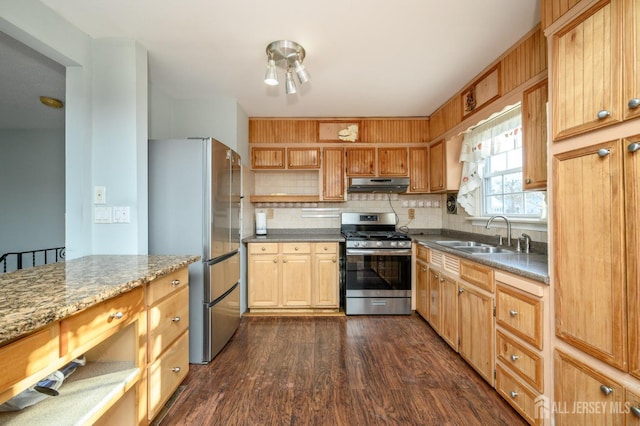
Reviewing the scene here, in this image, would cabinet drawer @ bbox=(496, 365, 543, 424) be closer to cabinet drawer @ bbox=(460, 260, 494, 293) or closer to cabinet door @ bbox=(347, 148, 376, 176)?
cabinet drawer @ bbox=(460, 260, 494, 293)

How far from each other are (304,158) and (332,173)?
418 mm

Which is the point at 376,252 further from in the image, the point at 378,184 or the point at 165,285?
the point at 165,285

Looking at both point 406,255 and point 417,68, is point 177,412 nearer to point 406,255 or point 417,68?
point 406,255

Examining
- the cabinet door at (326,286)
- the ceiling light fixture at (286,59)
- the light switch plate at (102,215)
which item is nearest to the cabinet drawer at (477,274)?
the cabinet door at (326,286)

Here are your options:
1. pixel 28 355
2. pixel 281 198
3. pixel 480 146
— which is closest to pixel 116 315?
pixel 28 355

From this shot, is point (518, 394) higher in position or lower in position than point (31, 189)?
lower

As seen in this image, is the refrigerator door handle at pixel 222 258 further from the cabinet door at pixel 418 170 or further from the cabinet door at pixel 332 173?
the cabinet door at pixel 418 170

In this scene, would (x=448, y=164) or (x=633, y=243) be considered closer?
(x=633, y=243)

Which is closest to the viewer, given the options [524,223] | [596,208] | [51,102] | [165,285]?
[596,208]

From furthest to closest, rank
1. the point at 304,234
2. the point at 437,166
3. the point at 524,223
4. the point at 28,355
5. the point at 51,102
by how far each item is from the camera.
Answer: the point at 304,234
the point at 437,166
the point at 51,102
the point at 524,223
the point at 28,355

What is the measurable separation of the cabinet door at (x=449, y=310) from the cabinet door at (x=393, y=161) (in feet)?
5.08

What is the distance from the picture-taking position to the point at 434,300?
104 inches

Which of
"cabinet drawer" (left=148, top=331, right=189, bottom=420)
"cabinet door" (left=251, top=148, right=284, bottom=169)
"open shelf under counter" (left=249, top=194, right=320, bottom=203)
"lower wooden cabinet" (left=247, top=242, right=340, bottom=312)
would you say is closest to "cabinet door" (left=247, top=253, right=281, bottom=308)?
"lower wooden cabinet" (left=247, top=242, right=340, bottom=312)

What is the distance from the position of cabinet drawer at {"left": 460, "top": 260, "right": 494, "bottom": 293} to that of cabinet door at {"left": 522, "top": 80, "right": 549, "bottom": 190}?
648 millimetres
